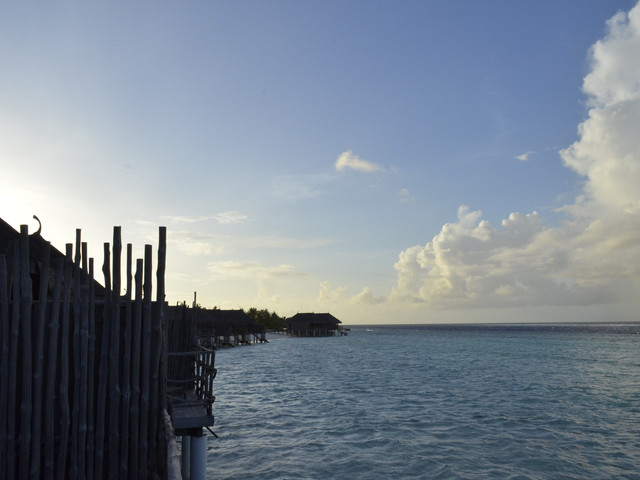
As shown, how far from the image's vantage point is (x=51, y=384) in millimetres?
7039

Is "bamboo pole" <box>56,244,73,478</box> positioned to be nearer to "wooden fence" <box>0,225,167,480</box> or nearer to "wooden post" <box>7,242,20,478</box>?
"wooden fence" <box>0,225,167,480</box>

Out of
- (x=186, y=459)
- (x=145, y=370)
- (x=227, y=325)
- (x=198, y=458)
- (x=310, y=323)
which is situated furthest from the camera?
(x=310, y=323)

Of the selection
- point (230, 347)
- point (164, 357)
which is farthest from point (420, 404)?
point (230, 347)

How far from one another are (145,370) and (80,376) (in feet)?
2.87

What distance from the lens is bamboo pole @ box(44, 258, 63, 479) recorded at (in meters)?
6.98

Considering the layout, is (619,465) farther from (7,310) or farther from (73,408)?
(7,310)

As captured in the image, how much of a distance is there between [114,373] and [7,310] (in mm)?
1691

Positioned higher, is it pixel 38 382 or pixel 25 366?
pixel 25 366

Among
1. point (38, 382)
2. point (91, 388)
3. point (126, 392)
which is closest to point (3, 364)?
point (38, 382)

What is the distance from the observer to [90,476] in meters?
7.10

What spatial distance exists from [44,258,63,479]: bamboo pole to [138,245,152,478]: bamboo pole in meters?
1.16

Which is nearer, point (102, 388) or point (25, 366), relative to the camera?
point (25, 366)

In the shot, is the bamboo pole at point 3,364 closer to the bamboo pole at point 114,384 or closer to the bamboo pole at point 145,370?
the bamboo pole at point 114,384

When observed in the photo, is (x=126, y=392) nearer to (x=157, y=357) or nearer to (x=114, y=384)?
(x=114, y=384)
